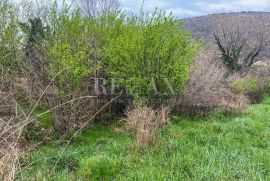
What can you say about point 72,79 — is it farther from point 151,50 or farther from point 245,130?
point 245,130

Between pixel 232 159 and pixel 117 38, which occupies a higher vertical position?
pixel 117 38

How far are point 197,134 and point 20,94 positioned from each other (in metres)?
6.29

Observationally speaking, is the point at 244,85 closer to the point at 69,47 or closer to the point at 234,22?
the point at 69,47

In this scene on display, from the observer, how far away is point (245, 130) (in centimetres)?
1304

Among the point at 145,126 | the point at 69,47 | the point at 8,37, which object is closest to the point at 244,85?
the point at 69,47

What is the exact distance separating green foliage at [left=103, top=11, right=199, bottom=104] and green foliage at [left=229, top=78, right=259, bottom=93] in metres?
8.07

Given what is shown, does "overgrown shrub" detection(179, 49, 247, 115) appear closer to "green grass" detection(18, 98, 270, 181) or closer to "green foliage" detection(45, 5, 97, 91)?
"green grass" detection(18, 98, 270, 181)

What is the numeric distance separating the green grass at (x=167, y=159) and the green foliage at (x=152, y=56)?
89.4 inches

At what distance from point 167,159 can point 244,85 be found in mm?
15942

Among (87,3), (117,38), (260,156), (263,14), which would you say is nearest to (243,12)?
(263,14)

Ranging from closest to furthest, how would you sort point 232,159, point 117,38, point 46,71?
point 232,159, point 46,71, point 117,38

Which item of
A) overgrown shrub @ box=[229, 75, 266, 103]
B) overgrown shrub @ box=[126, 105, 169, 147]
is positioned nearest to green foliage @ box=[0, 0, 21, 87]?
overgrown shrub @ box=[126, 105, 169, 147]

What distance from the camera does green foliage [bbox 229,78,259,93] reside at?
22.1 m

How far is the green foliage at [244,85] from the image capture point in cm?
2212
